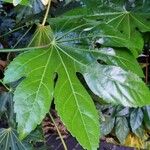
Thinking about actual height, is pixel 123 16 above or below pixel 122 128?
above

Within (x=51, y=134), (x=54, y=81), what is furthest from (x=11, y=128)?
(x=51, y=134)

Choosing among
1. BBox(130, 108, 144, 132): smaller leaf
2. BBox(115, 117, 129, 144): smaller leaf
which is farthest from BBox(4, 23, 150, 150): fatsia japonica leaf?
BBox(115, 117, 129, 144): smaller leaf

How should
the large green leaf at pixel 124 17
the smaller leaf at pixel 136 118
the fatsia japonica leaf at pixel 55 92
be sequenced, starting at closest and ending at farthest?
the fatsia japonica leaf at pixel 55 92 < the large green leaf at pixel 124 17 < the smaller leaf at pixel 136 118

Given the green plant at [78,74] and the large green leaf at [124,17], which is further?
the large green leaf at [124,17]

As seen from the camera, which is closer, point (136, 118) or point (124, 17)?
point (124, 17)

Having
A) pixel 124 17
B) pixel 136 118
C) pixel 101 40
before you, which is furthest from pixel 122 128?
pixel 101 40

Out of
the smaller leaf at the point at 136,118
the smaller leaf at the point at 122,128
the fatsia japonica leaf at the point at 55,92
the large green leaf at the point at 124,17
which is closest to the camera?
the fatsia japonica leaf at the point at 55,92

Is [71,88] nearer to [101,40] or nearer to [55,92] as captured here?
[55,92]

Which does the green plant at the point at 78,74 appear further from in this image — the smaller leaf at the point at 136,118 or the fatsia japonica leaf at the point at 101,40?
the smaller leaf at the point at 136,118

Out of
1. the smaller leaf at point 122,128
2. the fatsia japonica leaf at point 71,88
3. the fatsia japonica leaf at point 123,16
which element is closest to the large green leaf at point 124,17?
the fatsia japonica leaf at point 123,16
